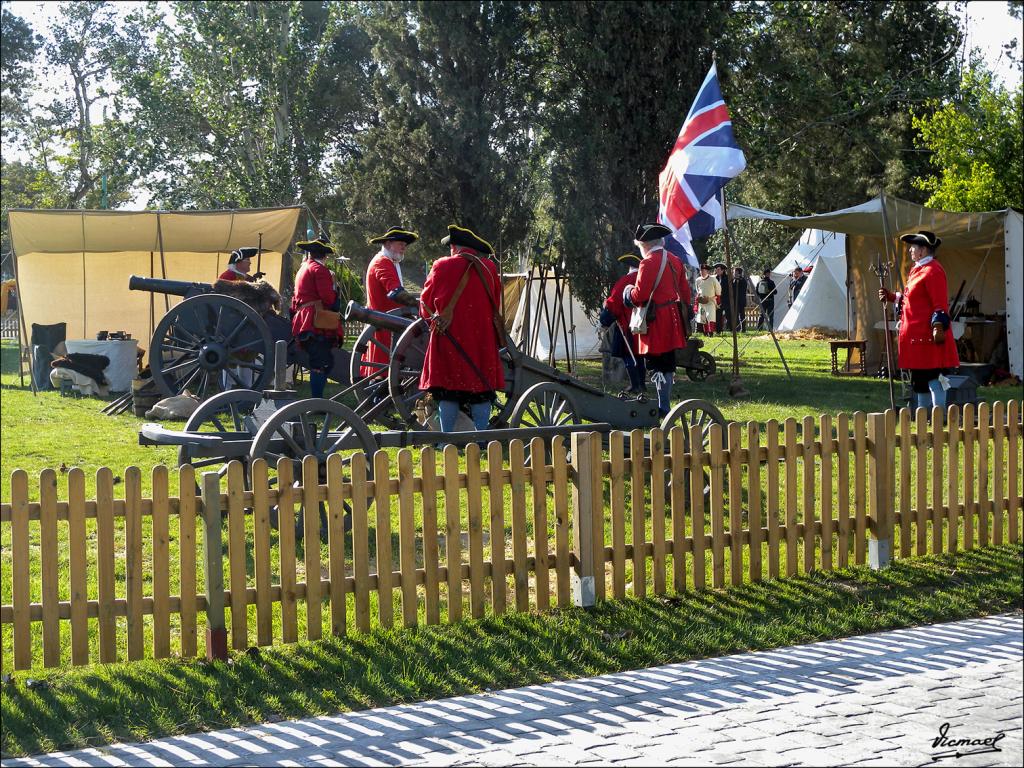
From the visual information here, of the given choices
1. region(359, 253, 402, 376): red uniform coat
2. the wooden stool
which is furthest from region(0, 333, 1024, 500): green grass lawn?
region(359, 253, 402, 376): red uniform coat

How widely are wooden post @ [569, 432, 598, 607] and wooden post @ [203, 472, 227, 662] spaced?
1555 mm

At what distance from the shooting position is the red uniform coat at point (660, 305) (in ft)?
31.1

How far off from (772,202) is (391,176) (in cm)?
1169

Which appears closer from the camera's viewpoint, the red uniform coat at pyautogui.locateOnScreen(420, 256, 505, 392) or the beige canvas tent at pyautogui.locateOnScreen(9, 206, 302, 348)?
the red uniform coat at pyautogui.locateOnScreen(420, 256, 505, 392)

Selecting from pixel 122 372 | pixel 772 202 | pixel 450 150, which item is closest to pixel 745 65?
pixel 450 150

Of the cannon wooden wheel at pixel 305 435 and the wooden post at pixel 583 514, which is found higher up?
the cannon wooden wheel at pixel 305 435

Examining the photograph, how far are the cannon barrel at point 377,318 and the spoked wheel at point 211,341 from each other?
3091mm

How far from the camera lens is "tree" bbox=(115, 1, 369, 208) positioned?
3064cm

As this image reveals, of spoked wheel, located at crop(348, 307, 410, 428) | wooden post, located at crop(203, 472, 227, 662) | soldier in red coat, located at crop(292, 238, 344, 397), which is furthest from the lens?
soldier in red coat, located at crop(292, 238, 344, 397)

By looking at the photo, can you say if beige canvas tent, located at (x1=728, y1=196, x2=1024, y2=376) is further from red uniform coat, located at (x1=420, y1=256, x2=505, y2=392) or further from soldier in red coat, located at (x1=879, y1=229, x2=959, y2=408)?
red uniform coat, located at (x1=420, y1=256, x2=505, y2=392)

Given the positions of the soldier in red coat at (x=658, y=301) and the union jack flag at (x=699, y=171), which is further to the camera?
the union jack flag at (x=699, y=171)

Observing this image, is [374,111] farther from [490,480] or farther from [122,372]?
[490,480]

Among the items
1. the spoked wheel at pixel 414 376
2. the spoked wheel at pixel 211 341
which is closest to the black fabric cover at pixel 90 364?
the spoked wheel at pixel 211 341

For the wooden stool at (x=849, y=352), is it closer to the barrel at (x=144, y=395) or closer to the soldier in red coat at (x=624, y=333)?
the soldier in red coat at (x=624, y=333)
